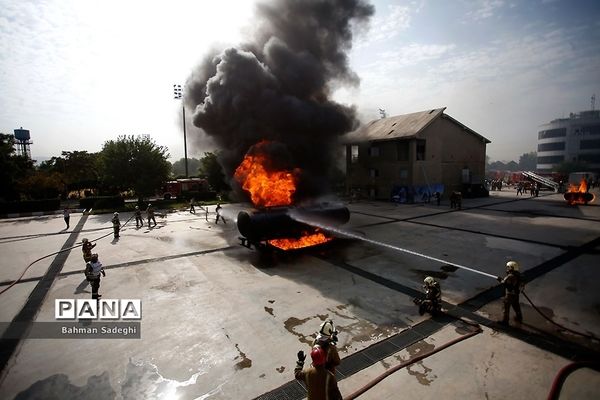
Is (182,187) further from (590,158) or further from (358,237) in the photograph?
(590,158)

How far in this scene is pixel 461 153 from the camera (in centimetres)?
3659

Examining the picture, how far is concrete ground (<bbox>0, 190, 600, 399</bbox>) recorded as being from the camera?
5.53 metres

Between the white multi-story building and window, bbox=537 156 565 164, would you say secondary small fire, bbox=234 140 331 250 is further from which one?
window, bbox=537 156 565 164

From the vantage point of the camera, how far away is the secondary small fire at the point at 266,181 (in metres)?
16.0

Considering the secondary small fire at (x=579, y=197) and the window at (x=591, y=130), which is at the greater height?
the window at (x=591, y=130)

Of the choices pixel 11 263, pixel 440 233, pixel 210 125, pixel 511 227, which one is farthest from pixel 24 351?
pixel 511 227

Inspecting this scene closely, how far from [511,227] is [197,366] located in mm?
19824

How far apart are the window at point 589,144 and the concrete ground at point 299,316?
98277mm

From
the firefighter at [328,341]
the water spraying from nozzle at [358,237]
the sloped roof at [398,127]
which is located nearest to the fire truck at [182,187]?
the sloped roof at [398,127]

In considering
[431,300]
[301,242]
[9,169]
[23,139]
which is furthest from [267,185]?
[23,139]

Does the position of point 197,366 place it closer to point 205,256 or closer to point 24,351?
point 24,351

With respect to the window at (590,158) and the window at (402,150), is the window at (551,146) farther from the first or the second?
the window at (402,150)

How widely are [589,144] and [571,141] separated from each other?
13.8ft

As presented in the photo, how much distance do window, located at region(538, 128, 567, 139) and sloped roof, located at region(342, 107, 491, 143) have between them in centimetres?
8070
